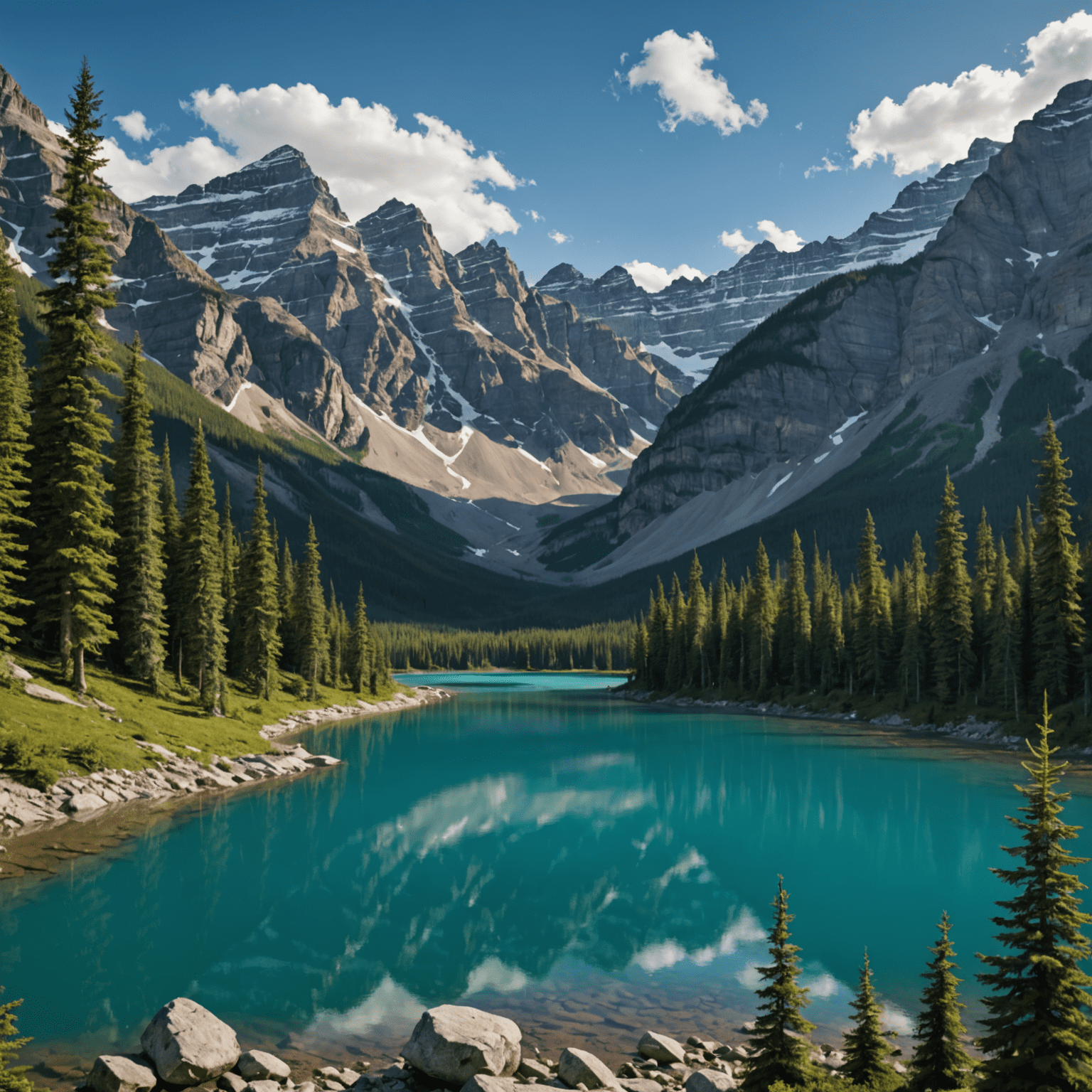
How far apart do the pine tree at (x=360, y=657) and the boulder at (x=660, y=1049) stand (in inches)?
3793

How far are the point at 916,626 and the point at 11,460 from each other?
271ft

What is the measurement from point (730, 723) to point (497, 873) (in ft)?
211

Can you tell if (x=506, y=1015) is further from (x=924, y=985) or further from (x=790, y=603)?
(x=790, y=603)

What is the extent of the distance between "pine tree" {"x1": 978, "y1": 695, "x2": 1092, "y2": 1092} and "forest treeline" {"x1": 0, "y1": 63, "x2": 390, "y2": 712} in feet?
126

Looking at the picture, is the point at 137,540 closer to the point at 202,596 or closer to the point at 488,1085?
the point at 202,596

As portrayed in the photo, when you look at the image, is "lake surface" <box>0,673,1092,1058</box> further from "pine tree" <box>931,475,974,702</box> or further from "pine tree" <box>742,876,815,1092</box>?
"pine tree" <box>931,475,974,702</box>

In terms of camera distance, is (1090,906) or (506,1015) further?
(1090,906)

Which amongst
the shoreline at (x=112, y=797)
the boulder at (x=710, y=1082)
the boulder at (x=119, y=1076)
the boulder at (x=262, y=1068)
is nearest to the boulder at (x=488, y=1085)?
the boulder at (x=710, y=1082)

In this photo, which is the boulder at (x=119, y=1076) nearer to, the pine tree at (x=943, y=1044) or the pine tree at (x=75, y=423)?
the pine tree at (x=943, y=1044)

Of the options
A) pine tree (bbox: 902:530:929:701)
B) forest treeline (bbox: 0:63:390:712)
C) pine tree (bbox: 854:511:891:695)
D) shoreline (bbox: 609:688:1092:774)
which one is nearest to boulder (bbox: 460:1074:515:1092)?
forest treeline (bbox: 0:63:390:712)

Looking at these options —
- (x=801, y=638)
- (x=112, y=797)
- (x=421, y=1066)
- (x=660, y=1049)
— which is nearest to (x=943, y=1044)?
(x=660, y=1049)

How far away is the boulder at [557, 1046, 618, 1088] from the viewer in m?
14.7

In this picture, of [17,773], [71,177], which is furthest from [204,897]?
[71,177]

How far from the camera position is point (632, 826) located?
42062 mm
